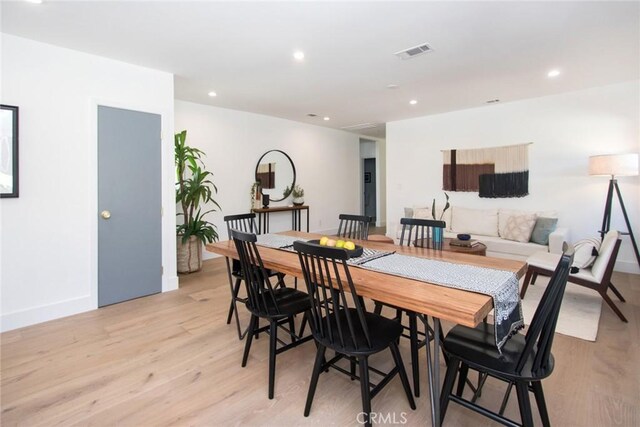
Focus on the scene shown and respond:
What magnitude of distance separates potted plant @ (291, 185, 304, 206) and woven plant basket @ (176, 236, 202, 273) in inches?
98.3

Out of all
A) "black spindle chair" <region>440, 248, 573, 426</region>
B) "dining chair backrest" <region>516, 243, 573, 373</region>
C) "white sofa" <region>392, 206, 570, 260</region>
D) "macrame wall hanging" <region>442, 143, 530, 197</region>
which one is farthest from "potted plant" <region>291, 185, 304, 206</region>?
"dining chair backrest" <region>516, 243, 573, 373</region>

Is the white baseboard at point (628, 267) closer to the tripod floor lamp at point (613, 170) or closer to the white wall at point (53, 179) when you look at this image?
the tripod floor lamp at point (613, 170)

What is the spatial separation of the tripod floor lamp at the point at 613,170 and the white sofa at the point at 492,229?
0.52 meters

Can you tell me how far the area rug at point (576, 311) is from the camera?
265 cm

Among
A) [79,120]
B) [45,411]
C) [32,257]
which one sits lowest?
[45,411]

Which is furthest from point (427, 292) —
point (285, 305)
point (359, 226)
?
point (359, 226)

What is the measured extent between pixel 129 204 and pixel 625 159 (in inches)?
223

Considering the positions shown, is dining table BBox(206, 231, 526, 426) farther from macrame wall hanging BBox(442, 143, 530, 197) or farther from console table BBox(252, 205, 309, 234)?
macrame wall hanging BBox(442, 143, 530, 197)

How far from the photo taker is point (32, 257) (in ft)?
9.35

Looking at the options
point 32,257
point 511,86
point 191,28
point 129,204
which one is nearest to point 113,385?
point 32,257

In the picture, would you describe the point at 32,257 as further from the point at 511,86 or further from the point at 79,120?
the point at 511,86

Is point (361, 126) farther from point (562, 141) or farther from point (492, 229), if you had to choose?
point (562, 141)

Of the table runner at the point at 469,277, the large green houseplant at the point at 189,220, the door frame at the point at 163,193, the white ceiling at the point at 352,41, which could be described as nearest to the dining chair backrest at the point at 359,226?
the table runner at the point at 469,277

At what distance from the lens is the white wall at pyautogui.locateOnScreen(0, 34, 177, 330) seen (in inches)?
108
